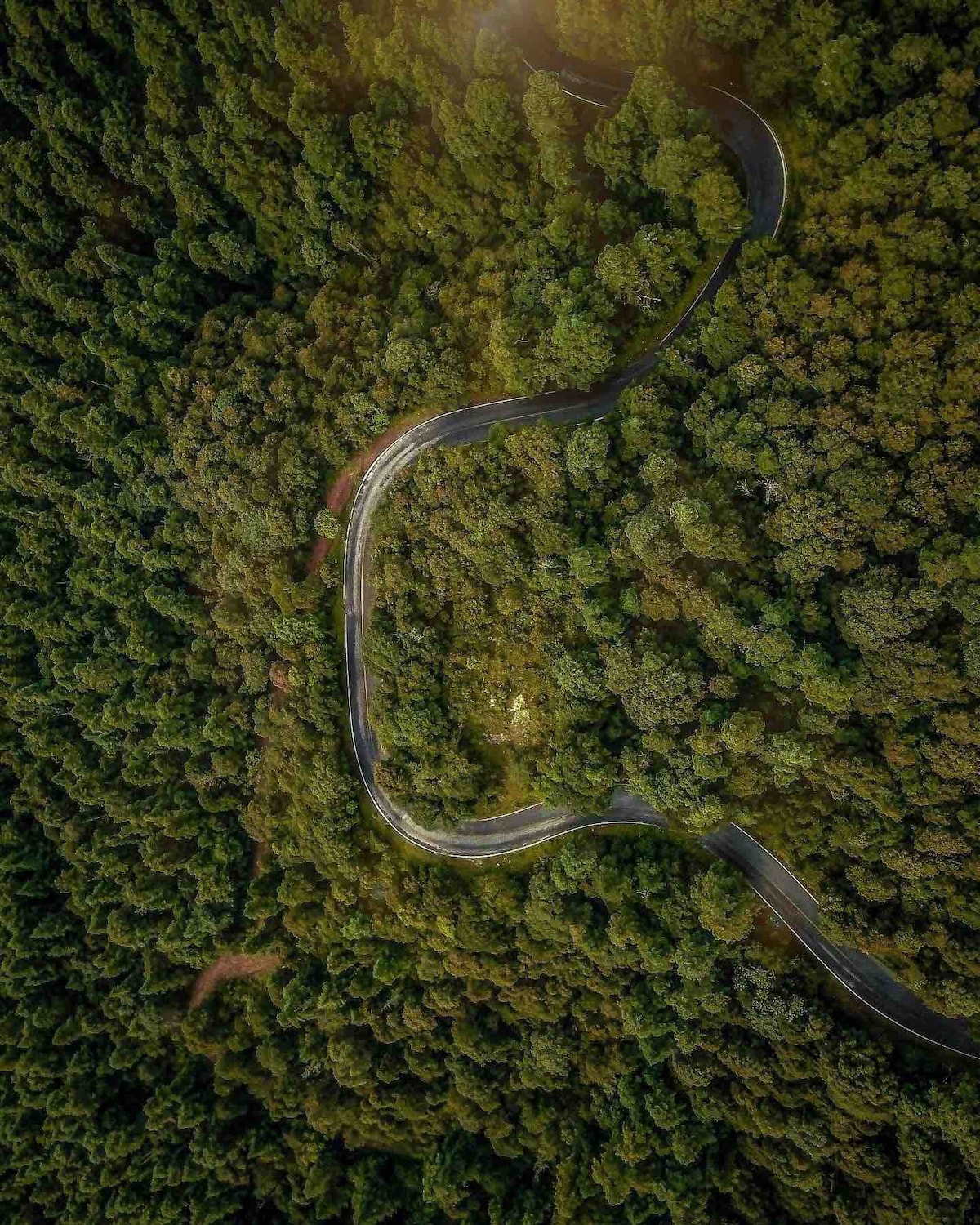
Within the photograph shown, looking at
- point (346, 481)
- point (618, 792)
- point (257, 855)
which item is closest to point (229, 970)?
point (257, 855)

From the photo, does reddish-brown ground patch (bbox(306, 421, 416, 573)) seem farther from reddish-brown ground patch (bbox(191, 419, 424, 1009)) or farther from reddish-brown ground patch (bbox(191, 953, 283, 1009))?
reddish-brown ground patch (bbox(191, 953, 283, 1009))

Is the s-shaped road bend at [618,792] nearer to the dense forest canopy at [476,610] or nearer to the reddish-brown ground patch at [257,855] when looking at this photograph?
the dense forest canopy at [476,610]

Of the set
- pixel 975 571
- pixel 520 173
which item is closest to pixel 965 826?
pixel 975 571

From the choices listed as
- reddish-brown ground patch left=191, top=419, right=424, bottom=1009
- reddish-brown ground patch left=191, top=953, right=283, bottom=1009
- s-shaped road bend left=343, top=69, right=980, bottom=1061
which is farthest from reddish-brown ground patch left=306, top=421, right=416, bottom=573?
reddish-brown ground patch left=191, top=953, right=283, bottom=1009

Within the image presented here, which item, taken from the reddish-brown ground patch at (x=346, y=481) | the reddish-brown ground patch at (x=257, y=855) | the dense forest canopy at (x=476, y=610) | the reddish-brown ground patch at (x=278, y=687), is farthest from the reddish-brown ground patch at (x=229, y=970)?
the reddish-brown ground patch at (x=346, y=481)

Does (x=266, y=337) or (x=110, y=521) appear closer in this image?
(x=266, y=337)

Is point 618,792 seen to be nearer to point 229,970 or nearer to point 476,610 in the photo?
point 476,610

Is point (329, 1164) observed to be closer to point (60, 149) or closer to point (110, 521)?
point (110, 521)
